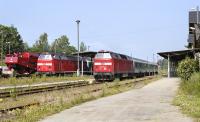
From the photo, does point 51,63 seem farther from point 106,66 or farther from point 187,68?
point 187,68

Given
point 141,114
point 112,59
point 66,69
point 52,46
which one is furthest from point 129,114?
point 52,46

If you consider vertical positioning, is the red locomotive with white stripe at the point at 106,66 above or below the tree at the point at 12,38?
below

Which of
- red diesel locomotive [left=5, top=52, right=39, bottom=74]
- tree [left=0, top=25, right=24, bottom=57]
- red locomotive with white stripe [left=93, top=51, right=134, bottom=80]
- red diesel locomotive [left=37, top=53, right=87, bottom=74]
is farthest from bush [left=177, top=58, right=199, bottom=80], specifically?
tree [left=0, top=25, right=24, bottom=57]

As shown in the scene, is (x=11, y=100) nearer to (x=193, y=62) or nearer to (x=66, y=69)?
(x=193, y=62)

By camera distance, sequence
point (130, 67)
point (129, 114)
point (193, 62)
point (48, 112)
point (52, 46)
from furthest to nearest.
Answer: point (52, 46)
point (130, 67)
point (193, 62)
point (48, 112)
point (129, 114)

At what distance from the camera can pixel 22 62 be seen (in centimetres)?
5903

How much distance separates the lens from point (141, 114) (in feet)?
51.2

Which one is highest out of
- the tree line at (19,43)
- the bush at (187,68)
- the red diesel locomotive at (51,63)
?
the tree line at (19,43)

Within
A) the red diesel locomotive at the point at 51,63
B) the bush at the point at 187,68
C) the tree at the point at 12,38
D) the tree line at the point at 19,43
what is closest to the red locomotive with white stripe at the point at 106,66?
the red diesel locomotive at the point at 51,63

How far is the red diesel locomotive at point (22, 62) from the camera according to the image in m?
58.7

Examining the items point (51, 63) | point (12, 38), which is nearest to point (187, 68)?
point (51, 63)

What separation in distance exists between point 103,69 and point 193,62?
14.5 meters

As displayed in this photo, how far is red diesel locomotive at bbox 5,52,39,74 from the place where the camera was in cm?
5872

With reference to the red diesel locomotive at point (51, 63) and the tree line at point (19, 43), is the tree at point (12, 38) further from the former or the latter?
the red diesel locomotive at point (51, 63)
